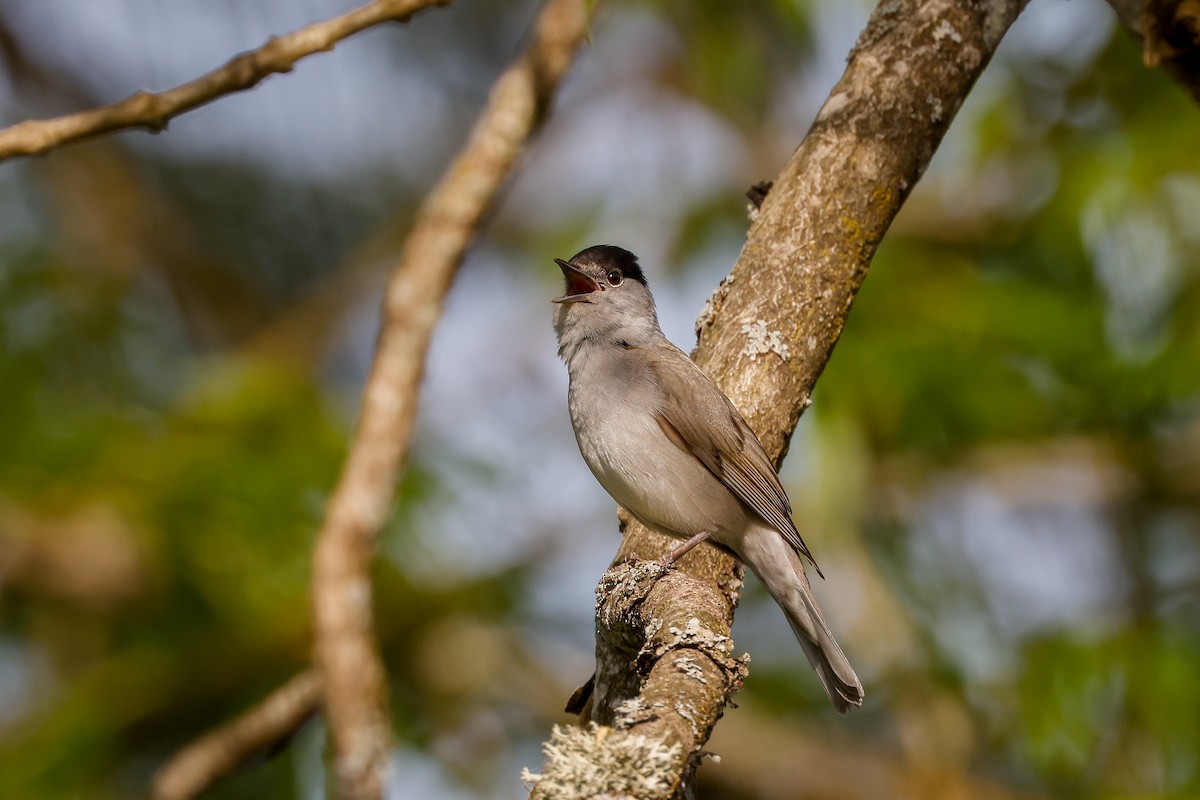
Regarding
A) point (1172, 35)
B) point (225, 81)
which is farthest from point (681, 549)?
point (1172, 35)

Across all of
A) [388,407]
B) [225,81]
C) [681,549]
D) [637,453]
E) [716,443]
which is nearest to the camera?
[388,407]

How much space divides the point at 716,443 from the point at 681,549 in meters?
0.57

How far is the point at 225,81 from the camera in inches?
127

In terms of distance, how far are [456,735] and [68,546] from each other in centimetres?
236

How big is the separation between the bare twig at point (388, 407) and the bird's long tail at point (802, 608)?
6.08ft

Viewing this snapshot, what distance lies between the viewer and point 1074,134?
22.6 feet

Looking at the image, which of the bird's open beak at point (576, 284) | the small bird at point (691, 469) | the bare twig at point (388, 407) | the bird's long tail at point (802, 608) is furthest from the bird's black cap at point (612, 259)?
the bare twig at point (388, 407)

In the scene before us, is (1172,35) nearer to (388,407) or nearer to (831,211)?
(831,211)

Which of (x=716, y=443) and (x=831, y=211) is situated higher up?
(x=831, y=211)

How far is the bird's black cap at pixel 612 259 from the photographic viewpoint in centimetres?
558

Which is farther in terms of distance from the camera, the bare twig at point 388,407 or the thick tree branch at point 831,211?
the thick tree branch at point 831,211

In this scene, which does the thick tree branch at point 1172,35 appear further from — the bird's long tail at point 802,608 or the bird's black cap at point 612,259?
the bird's black cap at point 612,259

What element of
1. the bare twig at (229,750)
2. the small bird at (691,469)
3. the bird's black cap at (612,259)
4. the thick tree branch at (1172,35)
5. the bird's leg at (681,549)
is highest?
the bird's black cap at (612,259)

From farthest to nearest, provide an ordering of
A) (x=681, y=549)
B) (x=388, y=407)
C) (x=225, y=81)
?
(x=681, y=549) → (x=225, y=81) → (x=388, y=407)
